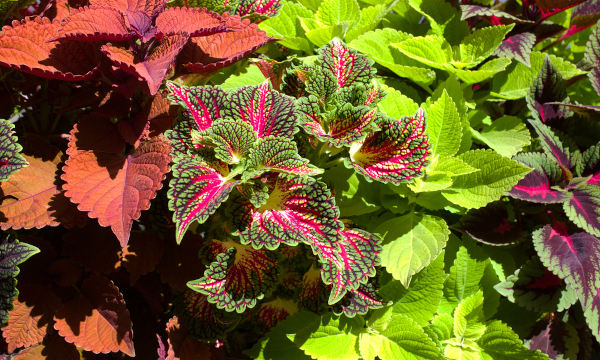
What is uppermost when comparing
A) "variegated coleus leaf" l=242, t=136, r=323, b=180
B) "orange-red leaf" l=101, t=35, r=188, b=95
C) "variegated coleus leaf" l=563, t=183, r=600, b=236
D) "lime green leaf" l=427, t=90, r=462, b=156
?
"orange-red leaf" l=101, t=35, r=188, b=95

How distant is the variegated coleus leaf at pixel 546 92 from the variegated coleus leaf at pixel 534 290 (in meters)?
0.35

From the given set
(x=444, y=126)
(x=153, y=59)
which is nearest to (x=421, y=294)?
(x=444, y=126)

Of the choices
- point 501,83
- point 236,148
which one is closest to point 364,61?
point 236,148

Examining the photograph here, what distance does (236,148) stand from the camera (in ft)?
Result: 2.93

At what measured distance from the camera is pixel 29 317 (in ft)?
3.27

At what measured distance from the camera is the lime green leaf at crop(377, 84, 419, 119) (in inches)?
44.3

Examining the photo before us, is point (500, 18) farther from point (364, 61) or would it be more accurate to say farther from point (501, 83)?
point (364, 61)

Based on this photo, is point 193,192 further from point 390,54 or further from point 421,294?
point 390,54

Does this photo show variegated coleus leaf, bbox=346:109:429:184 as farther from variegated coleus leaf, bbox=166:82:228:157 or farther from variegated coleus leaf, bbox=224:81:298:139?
variegated coleus leaf, bbox=166:82:228:157

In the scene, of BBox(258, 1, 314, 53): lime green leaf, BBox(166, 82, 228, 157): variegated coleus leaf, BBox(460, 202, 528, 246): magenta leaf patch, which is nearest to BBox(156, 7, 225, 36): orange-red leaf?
BBox(166, 82, 228, 157): variegated coleus leaf

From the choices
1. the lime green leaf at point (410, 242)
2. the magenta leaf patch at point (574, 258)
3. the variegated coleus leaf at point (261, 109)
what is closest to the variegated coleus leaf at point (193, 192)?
the variegated coleus leaf at point (261, 109)

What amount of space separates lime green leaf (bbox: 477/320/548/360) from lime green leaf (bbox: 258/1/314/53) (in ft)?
2.54

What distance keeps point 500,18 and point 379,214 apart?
→ 618 millimetres

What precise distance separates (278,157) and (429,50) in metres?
0.58
